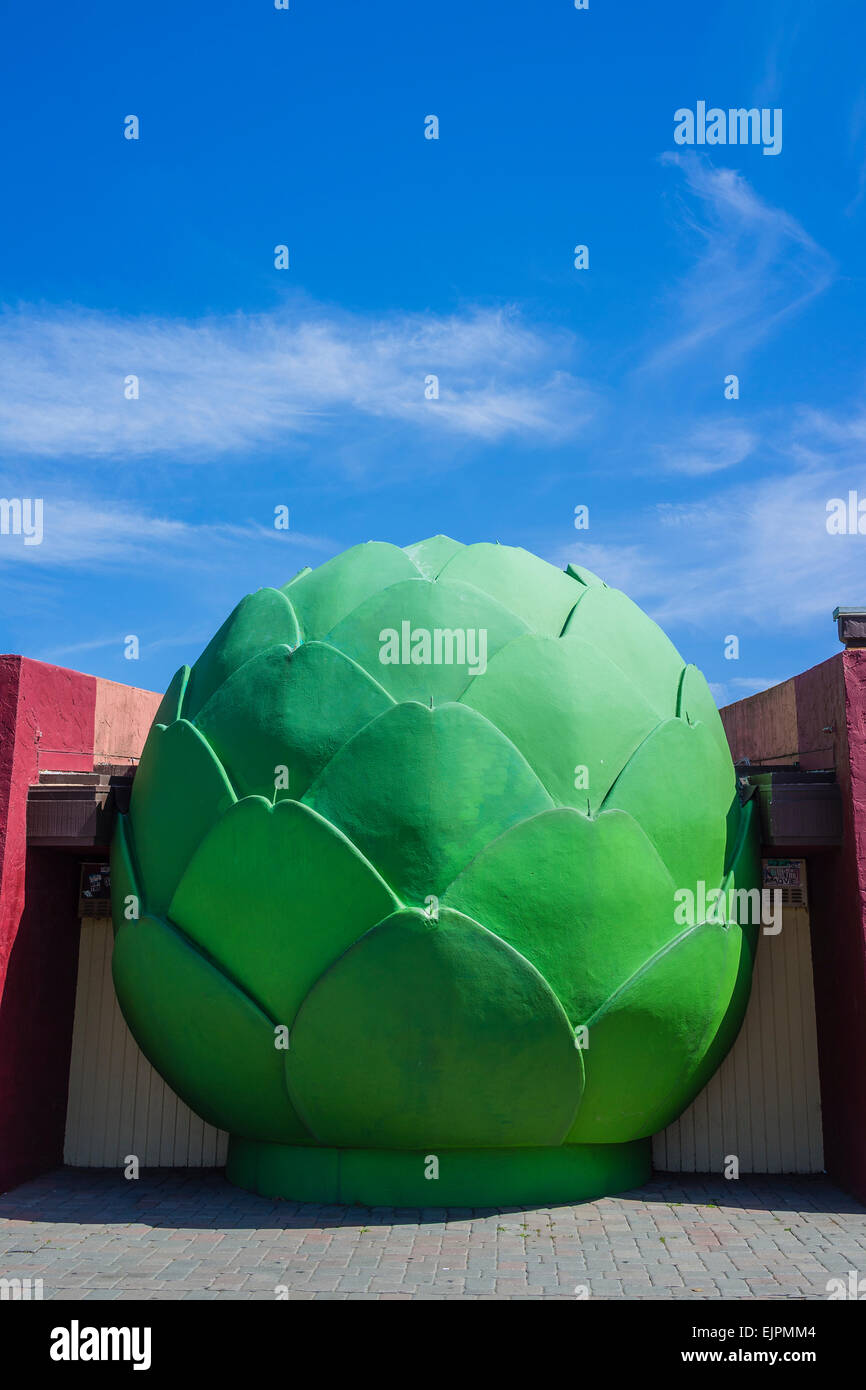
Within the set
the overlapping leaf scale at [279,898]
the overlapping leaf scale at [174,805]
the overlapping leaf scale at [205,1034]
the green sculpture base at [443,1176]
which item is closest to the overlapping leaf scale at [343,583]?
the overlapping leaf scale at [174,805]

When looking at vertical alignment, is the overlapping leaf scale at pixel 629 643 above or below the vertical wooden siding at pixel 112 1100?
above

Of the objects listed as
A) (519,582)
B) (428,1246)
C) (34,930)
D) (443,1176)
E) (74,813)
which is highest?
(519,582)

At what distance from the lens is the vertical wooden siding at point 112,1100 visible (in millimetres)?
8844

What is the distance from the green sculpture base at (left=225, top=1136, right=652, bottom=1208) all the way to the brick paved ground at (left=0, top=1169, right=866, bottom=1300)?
3.6 inches

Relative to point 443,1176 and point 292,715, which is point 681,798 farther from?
point 443,1176

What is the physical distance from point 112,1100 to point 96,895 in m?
1.59

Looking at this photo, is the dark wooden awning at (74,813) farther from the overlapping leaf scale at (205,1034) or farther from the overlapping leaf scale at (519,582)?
the overlapping leaf scale at (519,582)

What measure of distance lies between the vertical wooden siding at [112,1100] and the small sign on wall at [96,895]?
0.30ft

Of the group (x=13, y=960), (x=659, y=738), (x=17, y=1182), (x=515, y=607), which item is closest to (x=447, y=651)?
(x=515, y=607)

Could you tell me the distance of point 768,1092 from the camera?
8.66 m

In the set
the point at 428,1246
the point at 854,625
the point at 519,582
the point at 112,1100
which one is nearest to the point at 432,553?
the point at 519,582

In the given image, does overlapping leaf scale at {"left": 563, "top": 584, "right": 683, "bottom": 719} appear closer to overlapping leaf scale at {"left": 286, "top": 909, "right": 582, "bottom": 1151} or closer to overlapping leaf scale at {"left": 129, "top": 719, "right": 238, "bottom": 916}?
A: overlapping leaf scale at {"left": 286, "top": 909, "right": 582, "bottom": 1151}

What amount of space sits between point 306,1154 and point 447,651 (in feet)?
10.8

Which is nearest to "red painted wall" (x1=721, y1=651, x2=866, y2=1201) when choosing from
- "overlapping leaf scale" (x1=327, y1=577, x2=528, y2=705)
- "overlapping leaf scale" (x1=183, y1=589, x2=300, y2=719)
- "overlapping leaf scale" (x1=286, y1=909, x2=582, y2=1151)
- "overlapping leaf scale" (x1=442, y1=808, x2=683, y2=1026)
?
"overlapping leaf scale" (x1=442, y1=808, x2=683, y2=1026)
